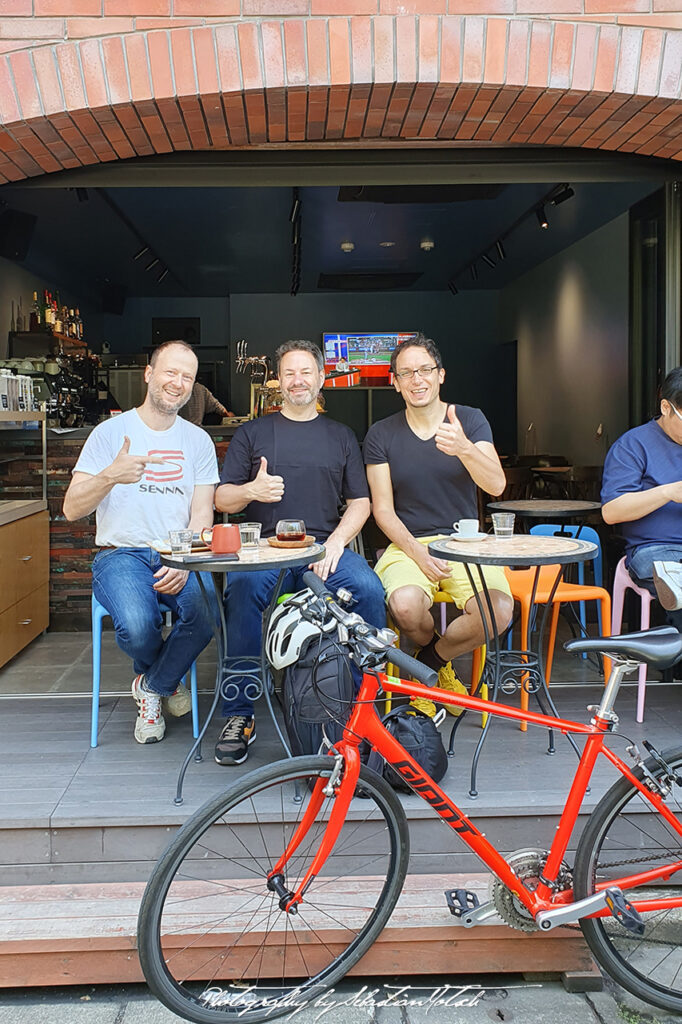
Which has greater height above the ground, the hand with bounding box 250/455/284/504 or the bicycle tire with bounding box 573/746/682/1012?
the hand with bounding box 250/455/284/504

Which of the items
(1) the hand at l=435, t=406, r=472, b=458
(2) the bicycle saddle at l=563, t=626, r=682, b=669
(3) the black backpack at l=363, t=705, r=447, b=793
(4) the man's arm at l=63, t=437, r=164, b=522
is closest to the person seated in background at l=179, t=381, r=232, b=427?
(4) the man's arm at l=63, t=437, r=164, b=522

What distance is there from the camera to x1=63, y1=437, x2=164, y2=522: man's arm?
9.07 ft

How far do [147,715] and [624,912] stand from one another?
178cm

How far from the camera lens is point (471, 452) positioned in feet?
9.74

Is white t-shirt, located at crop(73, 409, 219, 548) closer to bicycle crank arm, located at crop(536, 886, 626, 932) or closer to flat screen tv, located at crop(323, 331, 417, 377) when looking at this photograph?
bicycle crank arm, located at crop(536, 886, 626, 932)

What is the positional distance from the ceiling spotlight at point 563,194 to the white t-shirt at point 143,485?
4.46 meters

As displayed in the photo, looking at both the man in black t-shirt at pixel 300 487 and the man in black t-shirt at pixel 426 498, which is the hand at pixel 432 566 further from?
the man in black t-shirt at pixel 300 487

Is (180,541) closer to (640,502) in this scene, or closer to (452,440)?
(452,440)

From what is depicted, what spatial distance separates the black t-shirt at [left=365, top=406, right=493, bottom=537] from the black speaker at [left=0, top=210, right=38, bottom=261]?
473 cm

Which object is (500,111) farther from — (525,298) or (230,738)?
(525,298)

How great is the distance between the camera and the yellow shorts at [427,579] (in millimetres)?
3064

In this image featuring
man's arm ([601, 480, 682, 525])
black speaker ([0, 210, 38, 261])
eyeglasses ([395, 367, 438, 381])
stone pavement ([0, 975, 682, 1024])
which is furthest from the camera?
black speaker ([0, 210, 38, 261])

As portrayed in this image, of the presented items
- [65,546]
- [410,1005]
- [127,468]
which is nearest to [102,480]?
[127,468]

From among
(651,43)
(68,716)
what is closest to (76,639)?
(68,716)
